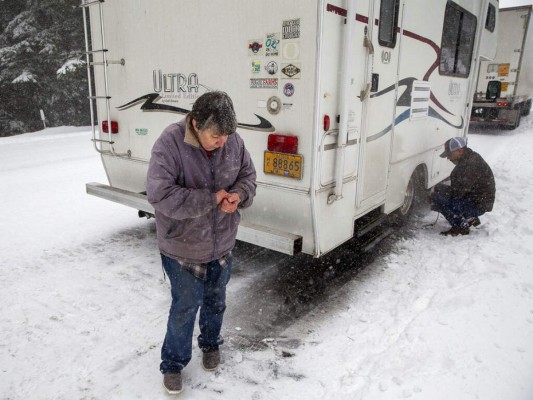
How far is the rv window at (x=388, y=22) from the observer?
3.77 m

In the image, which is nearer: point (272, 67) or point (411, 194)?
point (272, 67)

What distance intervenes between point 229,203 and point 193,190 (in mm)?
219

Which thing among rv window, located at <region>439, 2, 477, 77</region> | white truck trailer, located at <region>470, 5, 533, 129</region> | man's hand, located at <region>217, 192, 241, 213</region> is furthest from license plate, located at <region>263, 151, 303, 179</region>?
white truck trailer, located at <region>470, 5, 533, 129</region>

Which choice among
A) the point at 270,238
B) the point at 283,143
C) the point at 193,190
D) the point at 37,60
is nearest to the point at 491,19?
the point at 283,143

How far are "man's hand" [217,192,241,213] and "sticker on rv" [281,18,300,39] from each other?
1484mm

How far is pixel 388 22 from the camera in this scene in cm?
390

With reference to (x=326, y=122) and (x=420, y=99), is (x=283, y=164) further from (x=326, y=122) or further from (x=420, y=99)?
(x=420, y=99)

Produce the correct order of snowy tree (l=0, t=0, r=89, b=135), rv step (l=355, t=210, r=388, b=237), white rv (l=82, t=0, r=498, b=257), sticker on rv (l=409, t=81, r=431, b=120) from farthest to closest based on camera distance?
snowy tree (l=0, t=0, r=89, b=135), sticker on rv (l=409, t=81, r=431, b=120), rv step (l=355, t=210, r=388, b=237), white rv (l=82, t=0, r=498, b=257)

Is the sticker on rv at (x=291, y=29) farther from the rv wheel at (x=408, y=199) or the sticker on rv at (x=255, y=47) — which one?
the rv wheel at (x=408, y=199)

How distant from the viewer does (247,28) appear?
135 inches

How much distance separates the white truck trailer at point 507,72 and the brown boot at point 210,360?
565 inches

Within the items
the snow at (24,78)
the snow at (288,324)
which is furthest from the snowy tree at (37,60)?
the snow at (288,324)

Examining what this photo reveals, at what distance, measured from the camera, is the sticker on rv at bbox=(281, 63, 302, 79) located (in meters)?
3.22

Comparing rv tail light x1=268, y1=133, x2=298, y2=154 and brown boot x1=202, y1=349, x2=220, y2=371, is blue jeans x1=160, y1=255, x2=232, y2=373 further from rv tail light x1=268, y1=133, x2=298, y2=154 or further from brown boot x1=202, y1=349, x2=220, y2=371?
rv tail light x1=268, y1=133, x2=298, y2=154
